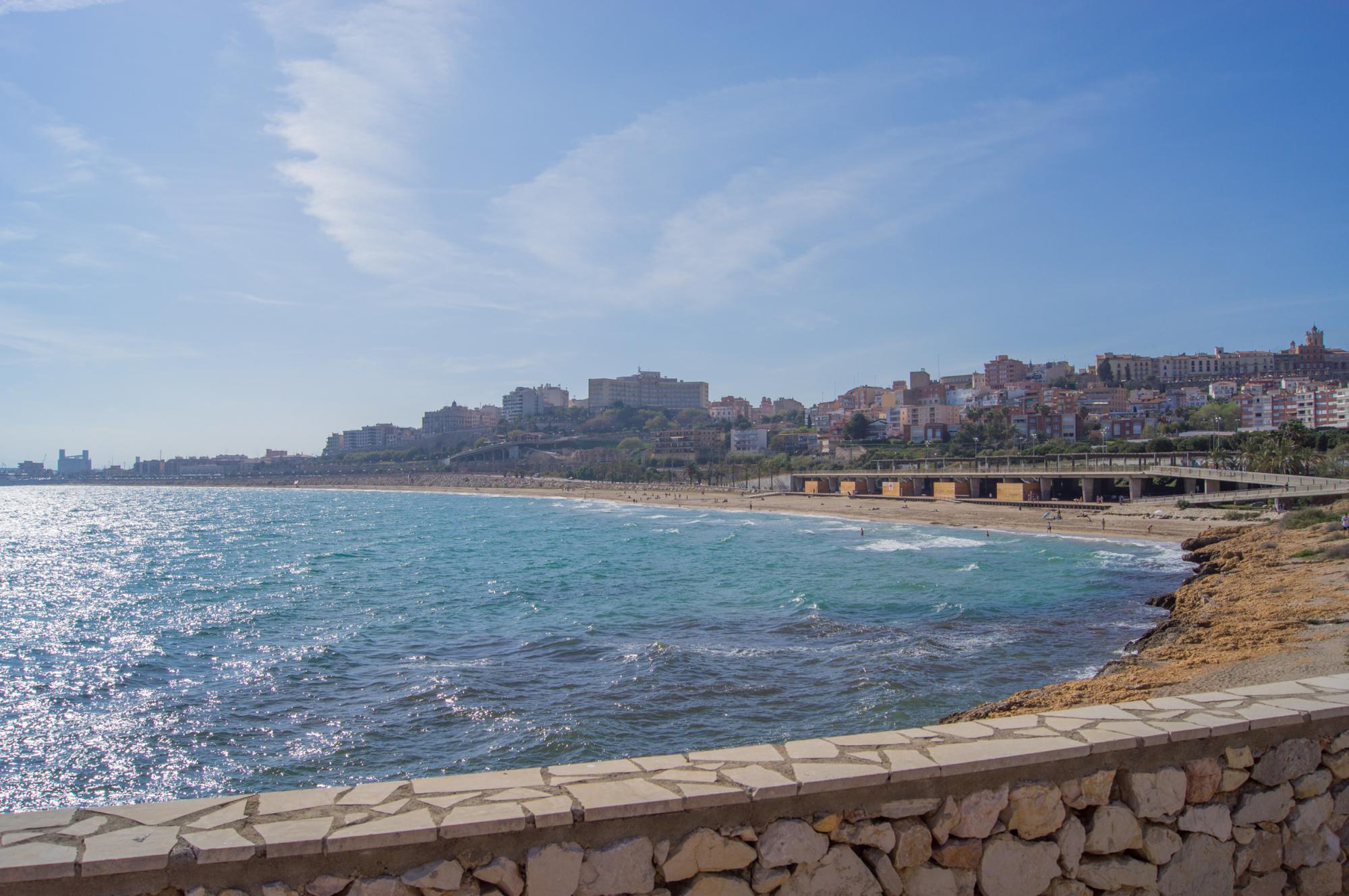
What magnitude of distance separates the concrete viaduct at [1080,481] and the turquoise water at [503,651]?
13.4m

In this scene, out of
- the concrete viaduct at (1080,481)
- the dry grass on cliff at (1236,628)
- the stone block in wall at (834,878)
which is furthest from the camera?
the concrete viaduct at (1080,481)

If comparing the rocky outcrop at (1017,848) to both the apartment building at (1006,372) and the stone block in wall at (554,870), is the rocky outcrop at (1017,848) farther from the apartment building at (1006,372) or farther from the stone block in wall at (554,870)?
the apartment building at (1006,372)

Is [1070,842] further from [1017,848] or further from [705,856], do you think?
[705,856]

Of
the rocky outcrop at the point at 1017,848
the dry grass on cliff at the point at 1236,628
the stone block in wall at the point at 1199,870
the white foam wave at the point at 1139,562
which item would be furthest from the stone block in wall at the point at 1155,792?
the white foam wave at the point at 1139,562

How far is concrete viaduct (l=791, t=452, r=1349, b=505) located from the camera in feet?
142

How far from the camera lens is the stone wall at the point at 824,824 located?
2908mm

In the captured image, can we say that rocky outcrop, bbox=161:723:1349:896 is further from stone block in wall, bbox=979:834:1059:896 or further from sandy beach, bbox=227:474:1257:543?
sandy beach, bbox=227:474:1257:543

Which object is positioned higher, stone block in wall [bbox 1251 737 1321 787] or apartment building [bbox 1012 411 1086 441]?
apartment building [bbox 1012 411 1086 441]

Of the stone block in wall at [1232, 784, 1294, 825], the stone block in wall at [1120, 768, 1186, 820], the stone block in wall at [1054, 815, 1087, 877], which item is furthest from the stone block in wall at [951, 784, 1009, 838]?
the stone block in wall at [1232, 784, 1294, 825]

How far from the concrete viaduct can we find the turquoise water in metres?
13.4

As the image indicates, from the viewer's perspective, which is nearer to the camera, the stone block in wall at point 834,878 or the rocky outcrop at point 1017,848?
the rocky outcrop at point 1017,848

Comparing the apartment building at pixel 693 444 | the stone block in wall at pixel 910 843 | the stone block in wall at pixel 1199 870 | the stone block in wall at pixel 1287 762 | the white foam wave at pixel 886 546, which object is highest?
the apartment building at pixel 693 444

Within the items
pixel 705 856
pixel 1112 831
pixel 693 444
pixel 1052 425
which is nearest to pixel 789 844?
pixel 705 856

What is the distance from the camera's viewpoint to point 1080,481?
201ft
